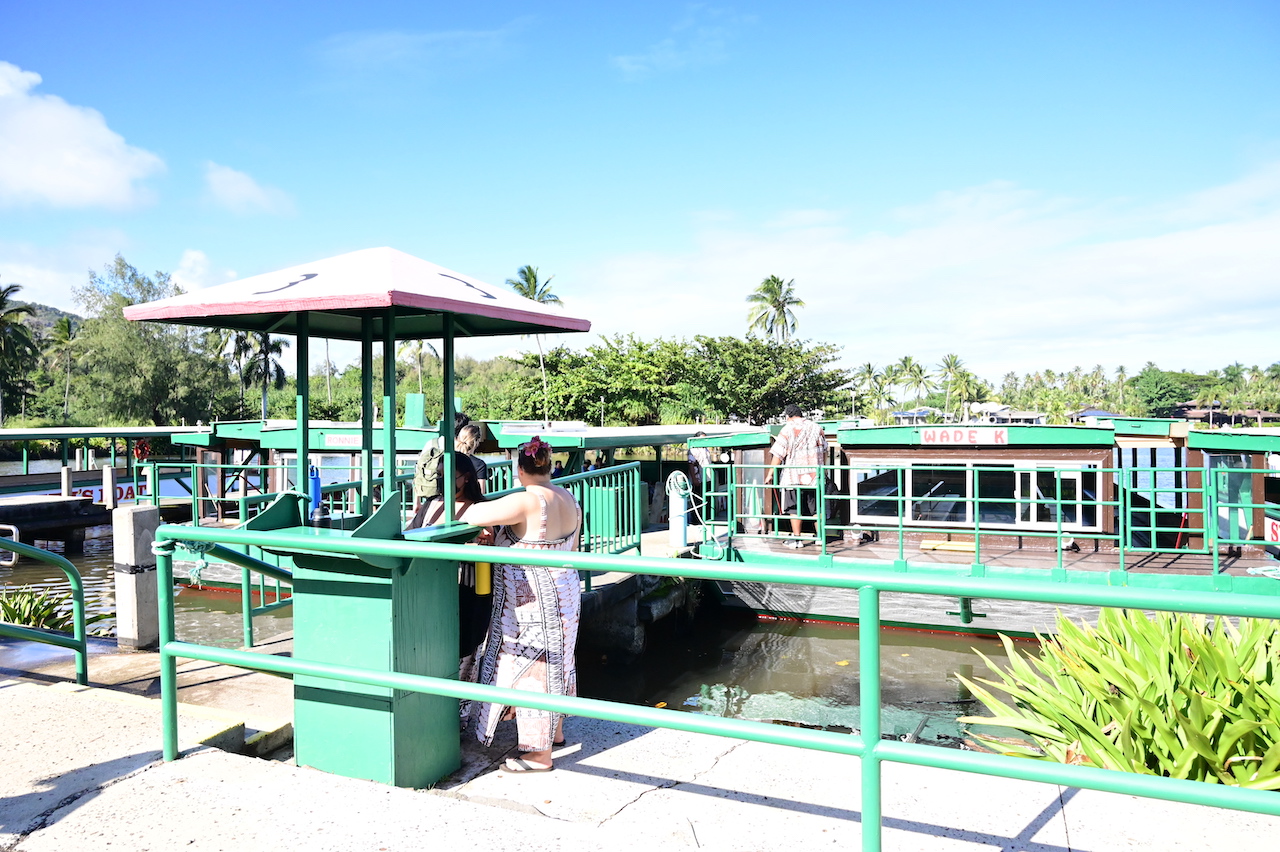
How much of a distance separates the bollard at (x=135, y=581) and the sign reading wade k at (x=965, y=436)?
30.1ft

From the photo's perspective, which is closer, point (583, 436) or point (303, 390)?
point (303, 390)

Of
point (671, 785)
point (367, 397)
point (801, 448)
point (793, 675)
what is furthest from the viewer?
point (801, 448)

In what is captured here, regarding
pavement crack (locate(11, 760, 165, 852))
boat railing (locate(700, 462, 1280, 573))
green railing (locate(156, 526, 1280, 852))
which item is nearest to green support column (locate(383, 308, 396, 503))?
green railing (locate(156, 526, 1280, 852))

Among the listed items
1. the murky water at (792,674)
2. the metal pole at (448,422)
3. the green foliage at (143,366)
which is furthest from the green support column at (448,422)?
the green foliage at (143,366)

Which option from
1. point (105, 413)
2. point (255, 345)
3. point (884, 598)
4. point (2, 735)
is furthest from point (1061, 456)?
point (255, 345)

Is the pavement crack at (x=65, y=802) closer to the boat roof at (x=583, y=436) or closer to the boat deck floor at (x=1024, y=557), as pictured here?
the boat roof at (x=583, y=436)

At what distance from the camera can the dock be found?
2646 millimetres

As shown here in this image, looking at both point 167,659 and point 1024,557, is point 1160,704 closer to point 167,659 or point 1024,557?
point 167,659

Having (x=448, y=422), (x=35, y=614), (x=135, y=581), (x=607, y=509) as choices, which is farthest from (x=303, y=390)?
(x=607, y=509)

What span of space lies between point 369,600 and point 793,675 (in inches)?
316

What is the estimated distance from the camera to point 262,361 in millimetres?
57219

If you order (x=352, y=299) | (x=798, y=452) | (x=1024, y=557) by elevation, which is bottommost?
(x=1024, y=557)

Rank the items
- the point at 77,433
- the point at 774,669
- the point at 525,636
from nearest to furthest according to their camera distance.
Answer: the point at 525,636 → the point at 774,669 → the point at 77,433

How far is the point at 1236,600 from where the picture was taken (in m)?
1.82
